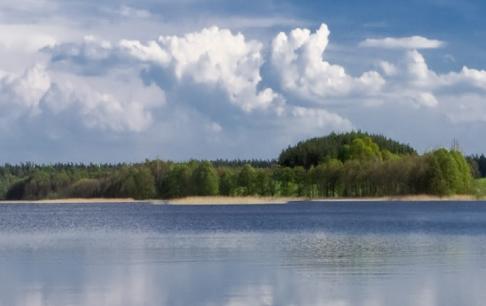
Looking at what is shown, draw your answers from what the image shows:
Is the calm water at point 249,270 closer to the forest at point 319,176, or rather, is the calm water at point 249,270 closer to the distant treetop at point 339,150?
the forest at point 319,176

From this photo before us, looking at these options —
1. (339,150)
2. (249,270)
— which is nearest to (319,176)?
(339,150)

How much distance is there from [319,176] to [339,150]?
27356mm

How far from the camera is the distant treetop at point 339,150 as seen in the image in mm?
171625

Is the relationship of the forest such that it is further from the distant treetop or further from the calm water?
the calm water

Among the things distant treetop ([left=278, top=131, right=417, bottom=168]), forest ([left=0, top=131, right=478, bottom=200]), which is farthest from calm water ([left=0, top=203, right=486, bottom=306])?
distant treetop ([left=278, top=131, right=417, bottom=168])

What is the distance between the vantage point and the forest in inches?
5423

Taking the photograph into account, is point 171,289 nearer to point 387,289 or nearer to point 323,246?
point 387,289

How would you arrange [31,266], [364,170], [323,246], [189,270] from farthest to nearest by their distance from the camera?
1. [364,170]
2. [323,246]
3. [31,266]
4. [189,270]

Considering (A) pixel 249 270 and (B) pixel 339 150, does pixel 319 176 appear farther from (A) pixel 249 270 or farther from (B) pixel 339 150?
(A) pixel 249 270

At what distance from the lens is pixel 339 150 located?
18112 centimetres

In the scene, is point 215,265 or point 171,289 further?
point 215,265

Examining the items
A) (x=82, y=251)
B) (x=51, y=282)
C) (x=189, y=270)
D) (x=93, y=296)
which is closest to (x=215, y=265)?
(x=189, y=270)

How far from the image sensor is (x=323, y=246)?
144ft

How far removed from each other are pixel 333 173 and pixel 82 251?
111060 millimetres
